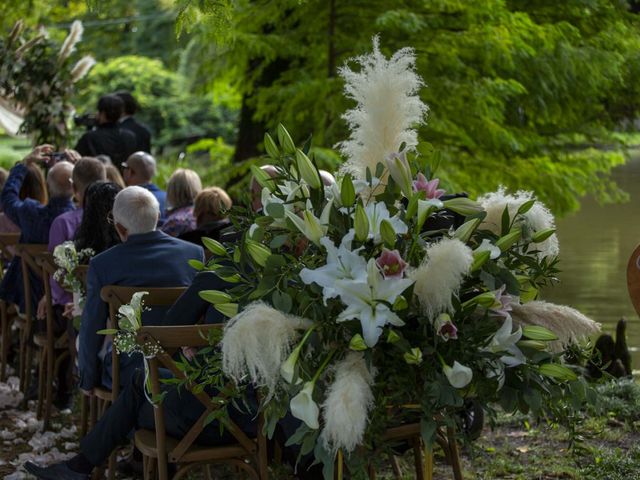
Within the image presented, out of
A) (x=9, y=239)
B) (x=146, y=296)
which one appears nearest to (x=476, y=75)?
(x=9, y=239)

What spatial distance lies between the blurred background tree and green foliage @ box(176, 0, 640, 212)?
1cm

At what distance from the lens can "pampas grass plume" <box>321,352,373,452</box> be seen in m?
2.91

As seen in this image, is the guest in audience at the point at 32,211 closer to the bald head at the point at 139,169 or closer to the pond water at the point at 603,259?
the bald head at the point at 139,169

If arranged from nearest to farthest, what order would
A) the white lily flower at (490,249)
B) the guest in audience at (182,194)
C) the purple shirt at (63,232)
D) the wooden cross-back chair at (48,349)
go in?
the white lily flower at (490,249)
the wooden cross-back chair at (48,349)
the purple shirt at (63,232)
the guest in audience at (182,194)

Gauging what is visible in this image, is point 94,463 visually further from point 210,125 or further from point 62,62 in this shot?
point 210,125

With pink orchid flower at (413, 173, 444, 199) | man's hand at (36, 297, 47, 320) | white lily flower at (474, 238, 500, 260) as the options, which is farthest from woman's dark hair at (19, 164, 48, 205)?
white lily flower at (474, 238, 500, 260)

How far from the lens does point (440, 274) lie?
3082 mm

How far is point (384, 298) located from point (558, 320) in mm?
553

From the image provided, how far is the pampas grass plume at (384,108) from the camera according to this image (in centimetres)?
345

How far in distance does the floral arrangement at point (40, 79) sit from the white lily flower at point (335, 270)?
7.87 metres

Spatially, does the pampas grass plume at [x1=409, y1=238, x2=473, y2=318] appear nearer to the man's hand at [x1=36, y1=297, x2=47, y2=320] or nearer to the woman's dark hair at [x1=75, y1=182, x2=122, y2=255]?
the woman's dark hair at [x1=75, y1=182, x2=122, y2=255]

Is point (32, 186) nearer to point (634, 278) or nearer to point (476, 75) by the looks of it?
point (476, 75)

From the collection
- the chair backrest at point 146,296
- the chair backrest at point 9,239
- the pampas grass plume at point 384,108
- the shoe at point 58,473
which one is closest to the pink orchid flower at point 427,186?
the pampas grass plume at point 384,108

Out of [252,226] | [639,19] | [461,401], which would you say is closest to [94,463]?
[252,226]
